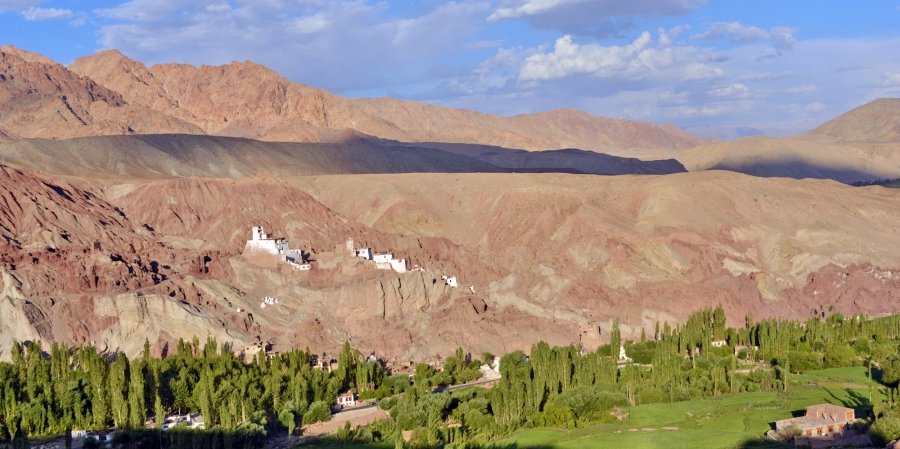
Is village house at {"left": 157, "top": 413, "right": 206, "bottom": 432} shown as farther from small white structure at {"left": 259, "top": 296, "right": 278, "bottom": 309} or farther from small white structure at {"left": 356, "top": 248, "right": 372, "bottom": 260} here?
small white structure at {"left": 356, "top": 248, "right": 372, "bottom": 260}

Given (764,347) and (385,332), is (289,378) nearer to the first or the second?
(385,332)

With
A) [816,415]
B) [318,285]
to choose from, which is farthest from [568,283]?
[816,415]

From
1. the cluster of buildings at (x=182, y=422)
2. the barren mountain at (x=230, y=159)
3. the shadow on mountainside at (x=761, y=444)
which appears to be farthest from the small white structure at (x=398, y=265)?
the shadow on mountainside at (x=761, y=444)

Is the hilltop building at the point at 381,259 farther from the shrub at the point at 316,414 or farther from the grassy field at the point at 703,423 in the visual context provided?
the grassy field at the point at 703,423

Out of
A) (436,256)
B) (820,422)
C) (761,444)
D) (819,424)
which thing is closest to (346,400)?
(761,444)

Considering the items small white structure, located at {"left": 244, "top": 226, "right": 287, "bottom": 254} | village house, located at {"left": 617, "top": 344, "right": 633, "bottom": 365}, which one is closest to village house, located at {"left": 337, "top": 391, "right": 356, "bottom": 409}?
village house, located at {"left": 617, "top": 344, "right": 633, "bottom": 365}
